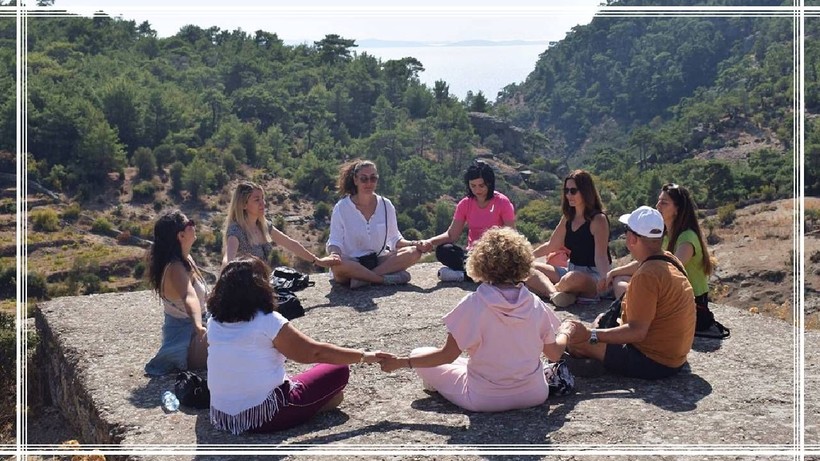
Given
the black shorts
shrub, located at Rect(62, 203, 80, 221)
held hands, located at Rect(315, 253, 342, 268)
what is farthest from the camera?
shrub, located at Rect(62, 203, 80, 221)

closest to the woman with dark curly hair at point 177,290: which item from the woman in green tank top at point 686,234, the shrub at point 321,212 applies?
the woman in green tank top at point 686,234

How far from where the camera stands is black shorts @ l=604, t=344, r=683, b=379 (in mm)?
4684

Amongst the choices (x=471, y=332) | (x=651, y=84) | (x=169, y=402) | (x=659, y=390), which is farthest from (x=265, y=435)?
(x=651, y=84)

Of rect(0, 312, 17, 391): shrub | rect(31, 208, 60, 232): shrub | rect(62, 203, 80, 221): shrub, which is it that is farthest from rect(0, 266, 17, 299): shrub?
rect(0, 312, 17, 391): shrub

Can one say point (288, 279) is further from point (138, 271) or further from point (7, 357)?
point (138, 271)

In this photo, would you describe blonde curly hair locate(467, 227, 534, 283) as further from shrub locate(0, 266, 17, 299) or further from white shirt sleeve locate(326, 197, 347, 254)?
shrub locate(0, 266, 17, 299)

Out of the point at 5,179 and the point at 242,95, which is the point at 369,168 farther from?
the point at 242,95

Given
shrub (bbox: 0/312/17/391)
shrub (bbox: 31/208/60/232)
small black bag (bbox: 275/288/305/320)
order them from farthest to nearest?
1. shrub (bbox: 31/208/60/232)
2. shrub (bbox: 0/312/17/391)
3. small black bag (bbox: 275/288/305/320)

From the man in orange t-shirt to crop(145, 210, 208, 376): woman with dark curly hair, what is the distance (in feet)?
6.60

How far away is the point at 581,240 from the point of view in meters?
6.34

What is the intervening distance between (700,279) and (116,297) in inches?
193

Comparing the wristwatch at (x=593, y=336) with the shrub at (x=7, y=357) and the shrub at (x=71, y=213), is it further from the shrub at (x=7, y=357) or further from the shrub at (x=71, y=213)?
the shrub at (x=71, y=213)

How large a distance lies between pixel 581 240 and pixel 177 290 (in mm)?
2810

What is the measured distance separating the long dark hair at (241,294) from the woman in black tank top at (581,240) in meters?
2.87
